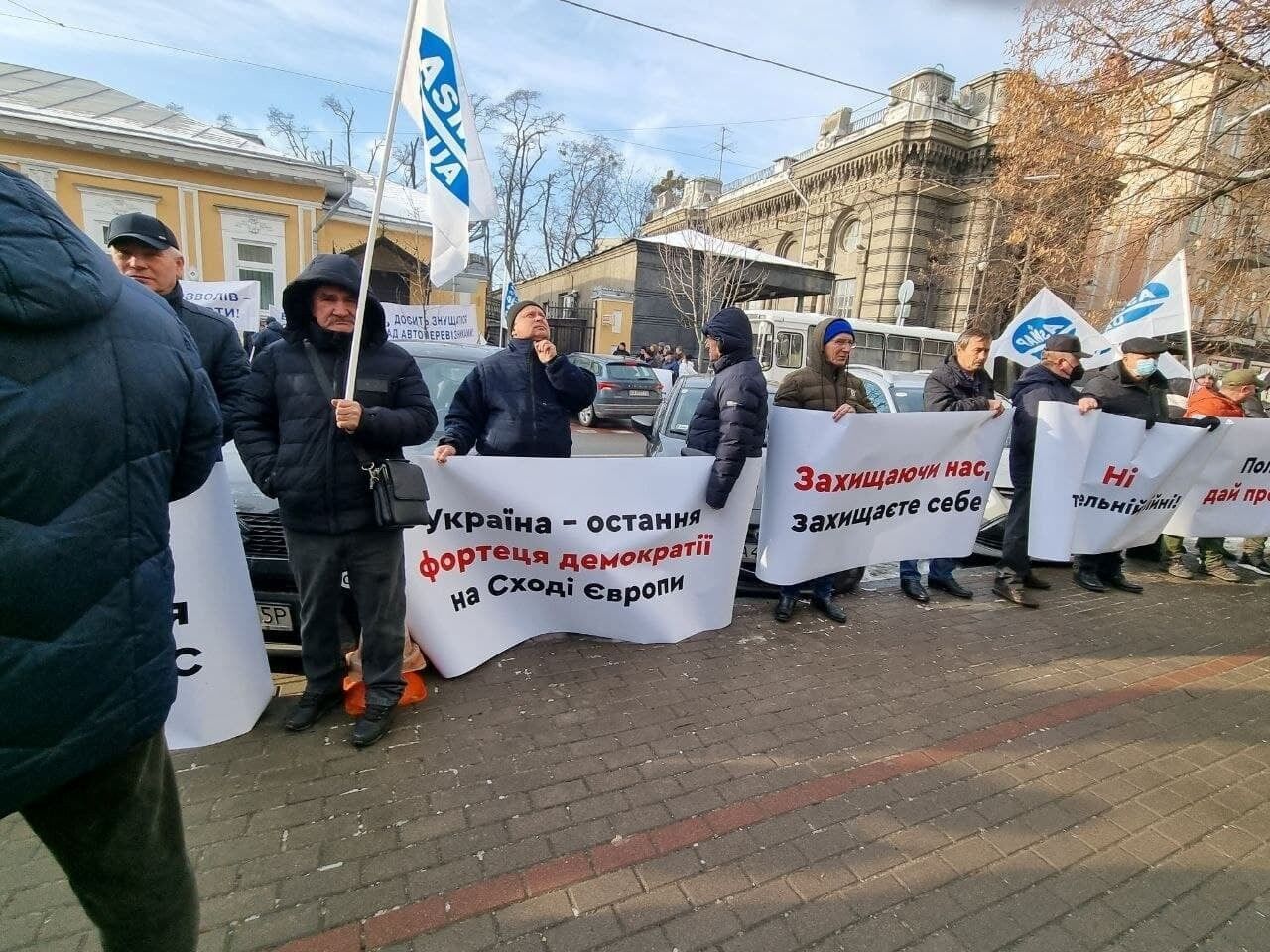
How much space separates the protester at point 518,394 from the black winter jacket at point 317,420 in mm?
1001

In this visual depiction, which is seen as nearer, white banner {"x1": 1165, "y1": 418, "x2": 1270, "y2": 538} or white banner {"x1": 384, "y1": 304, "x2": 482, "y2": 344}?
white banner {"x1": 1165, "y1": 418, "x2": 1270, "y2": 538}

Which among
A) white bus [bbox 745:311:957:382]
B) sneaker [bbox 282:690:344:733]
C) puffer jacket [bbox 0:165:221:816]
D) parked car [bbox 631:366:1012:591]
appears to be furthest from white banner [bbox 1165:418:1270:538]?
white bus [bbox 745:311:957:382]

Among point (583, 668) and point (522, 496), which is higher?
point (522, 496)

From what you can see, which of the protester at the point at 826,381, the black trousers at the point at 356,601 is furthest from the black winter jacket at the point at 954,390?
the black trousers at the point at 356,601

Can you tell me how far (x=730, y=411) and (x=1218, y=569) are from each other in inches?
213

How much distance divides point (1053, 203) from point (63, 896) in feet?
39.4

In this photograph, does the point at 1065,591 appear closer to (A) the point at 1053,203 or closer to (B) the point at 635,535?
(B) the point at 635,535

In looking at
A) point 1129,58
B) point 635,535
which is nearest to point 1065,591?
point 635,535

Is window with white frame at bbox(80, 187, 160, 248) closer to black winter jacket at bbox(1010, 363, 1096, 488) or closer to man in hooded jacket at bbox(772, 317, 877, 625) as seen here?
man in hooded jacket at bbox(772, 317, 877, 625)

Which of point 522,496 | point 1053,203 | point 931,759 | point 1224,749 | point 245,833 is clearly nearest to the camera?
point 245,833

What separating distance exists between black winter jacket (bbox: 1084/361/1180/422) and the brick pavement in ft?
6.74

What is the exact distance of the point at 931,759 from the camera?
3027 millimetres

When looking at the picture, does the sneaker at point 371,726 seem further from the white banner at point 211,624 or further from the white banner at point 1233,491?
the white banner at point 1233,491

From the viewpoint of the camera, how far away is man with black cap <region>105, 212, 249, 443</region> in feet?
9.81
